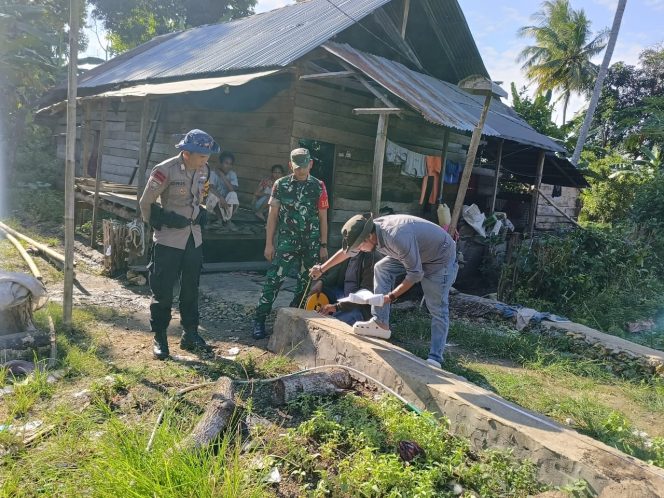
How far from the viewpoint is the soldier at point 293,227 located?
472cm

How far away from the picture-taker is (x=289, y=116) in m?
7.66

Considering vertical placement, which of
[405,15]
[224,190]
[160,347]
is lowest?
[160,347]

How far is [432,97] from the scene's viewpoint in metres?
7.71

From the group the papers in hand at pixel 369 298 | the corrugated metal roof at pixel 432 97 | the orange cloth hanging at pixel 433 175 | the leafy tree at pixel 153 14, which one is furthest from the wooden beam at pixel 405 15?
the leafy tree at pixel 153 14

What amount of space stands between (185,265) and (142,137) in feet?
11.1

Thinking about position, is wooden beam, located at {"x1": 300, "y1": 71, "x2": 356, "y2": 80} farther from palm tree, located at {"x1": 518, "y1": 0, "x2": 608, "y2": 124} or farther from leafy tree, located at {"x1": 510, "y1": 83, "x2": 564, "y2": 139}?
palm tree, located at {"x1": 518, "y1": 0, "x2": 608, "y2": 124}

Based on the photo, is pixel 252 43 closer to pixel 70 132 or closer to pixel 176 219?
pixel 70 132

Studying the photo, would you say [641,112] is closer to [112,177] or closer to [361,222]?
[112,177]

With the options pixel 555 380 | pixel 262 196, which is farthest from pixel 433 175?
pixel 555 380

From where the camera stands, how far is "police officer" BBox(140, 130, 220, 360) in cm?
383

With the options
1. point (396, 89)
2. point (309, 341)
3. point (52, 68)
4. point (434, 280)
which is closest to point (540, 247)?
point (396, 89)

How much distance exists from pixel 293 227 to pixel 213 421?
7.86 feet

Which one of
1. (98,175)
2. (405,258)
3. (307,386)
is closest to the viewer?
(307,386)

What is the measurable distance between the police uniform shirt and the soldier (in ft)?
2.92
